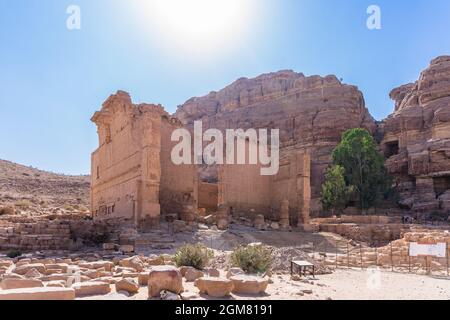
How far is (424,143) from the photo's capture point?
44.0m

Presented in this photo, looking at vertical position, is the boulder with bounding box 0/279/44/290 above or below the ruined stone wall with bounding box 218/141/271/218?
below

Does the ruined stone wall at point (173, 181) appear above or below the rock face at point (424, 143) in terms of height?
below

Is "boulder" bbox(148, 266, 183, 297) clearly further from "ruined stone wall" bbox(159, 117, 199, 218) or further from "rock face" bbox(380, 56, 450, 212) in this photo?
"rock face" bbox(380, 56, 450, 212)

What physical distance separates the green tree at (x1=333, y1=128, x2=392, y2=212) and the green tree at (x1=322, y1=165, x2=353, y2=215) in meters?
1.72

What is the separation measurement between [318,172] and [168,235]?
34.9 m

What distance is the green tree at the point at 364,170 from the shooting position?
36906mm

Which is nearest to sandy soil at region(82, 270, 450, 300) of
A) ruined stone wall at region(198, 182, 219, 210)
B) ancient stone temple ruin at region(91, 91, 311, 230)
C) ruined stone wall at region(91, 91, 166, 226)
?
ruined stone wall at region(91, 91, 166, 226)

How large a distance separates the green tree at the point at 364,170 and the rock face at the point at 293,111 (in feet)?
22.5

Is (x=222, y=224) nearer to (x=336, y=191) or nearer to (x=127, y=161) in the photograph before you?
(x=127, y=161)

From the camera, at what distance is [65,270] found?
31.3 feet

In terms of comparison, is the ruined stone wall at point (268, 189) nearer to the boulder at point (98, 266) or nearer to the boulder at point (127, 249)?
the boulder at point (127, 249)

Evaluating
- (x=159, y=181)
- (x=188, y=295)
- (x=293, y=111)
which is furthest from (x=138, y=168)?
(x=293, y=111)

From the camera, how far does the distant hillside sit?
115 ft

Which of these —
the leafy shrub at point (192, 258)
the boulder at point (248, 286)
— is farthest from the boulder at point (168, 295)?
the leafy shrub at point (192, 258)
